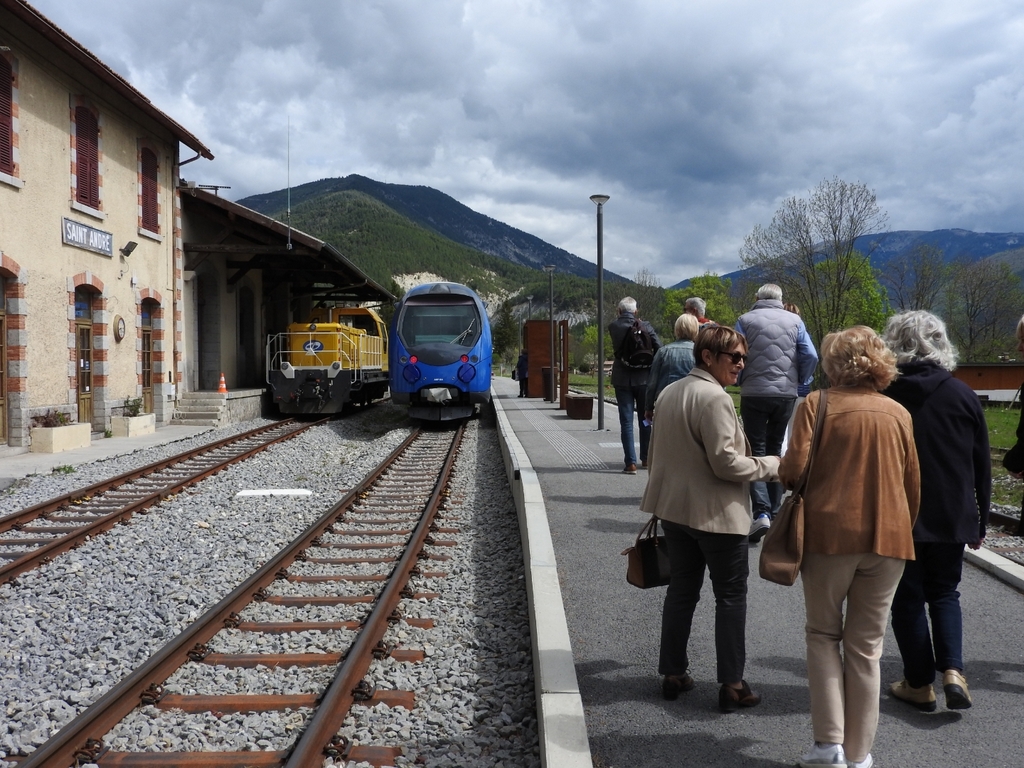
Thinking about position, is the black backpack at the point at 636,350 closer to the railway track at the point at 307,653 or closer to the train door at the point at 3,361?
the railway track at the point at 307,653

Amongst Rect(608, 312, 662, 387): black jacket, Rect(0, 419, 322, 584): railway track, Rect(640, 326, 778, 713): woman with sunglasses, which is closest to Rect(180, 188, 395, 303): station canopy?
Rect(0, 419, 322, 584): railway track

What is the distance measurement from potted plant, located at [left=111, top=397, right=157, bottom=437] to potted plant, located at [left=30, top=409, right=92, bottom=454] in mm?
1153

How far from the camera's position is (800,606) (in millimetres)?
5070

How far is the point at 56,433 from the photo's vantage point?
14031mm

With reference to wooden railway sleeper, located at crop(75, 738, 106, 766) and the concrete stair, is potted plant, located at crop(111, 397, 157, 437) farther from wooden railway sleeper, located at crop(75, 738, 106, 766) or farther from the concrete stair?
wooden railway sleeper, located at crop(75, 738, 106, 766)

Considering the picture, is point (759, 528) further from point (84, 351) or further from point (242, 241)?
point (242, 241)

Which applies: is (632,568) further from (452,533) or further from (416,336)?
(416,336)

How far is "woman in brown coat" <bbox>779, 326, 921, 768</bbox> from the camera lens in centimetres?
307

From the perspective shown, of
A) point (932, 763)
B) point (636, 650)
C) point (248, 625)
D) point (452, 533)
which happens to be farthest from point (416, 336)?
point (932, 763)

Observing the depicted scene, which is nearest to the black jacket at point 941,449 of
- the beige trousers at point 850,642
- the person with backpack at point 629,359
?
the beige trousers at point 850,642

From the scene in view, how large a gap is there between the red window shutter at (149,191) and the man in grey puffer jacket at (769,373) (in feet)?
53.4

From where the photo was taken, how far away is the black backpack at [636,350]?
30.8 ft

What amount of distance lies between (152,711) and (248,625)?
1.25m

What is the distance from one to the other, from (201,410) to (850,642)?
737 inches
